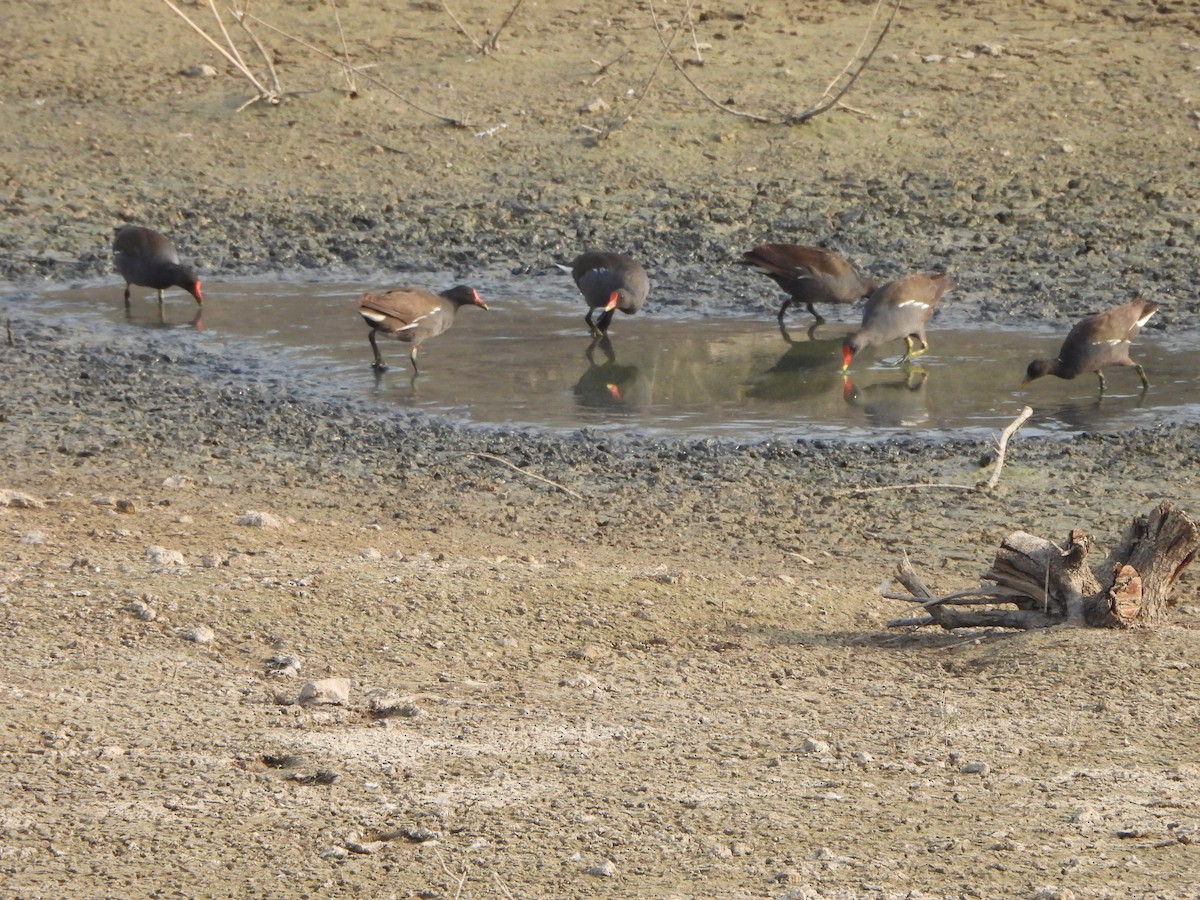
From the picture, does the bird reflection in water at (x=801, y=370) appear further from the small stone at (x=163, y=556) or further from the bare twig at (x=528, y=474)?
the small stone at (x=163, y=556)

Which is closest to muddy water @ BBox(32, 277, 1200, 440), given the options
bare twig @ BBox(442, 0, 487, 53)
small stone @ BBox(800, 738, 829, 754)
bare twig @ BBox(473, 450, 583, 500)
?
bare twig @ BBox(473, 450, 583, 500)

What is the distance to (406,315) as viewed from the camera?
1046 centimetres

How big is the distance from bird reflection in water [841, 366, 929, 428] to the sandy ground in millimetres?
739

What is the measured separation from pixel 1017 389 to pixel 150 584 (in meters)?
5.57

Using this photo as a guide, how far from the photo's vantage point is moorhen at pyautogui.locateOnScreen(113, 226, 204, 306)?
40.1 feet

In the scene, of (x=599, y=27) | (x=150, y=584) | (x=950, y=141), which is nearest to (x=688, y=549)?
(x=150, y=584)

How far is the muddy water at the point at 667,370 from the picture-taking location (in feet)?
31.5

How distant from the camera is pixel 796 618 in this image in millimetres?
6180

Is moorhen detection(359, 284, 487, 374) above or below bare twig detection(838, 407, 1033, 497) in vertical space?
above

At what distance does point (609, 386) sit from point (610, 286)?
120cm

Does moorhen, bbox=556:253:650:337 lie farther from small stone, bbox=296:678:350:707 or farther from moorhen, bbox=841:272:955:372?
→ small stone, bbox=296:678:350:707

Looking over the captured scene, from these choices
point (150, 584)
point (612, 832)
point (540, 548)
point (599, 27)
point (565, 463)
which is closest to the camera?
point (612, 832)

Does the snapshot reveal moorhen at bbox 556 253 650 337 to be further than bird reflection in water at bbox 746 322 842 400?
Yes

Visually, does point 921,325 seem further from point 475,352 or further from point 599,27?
point 599,27
